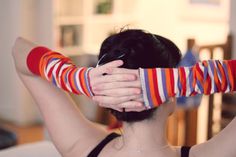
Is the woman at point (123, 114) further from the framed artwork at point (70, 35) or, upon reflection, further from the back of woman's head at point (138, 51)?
the framed artwork at point (70, 35)

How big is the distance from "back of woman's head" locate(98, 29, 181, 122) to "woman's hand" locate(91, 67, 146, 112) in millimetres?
53

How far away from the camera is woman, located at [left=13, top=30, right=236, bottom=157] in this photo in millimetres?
934

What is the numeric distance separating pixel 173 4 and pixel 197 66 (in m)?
4.79

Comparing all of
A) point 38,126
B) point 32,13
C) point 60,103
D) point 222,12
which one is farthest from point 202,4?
point 60,103

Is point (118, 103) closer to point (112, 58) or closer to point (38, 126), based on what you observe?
point (112, 58)

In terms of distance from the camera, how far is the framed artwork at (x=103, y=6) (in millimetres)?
4874

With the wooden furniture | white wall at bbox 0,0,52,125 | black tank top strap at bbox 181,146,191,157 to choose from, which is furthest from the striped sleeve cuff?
white wall at bbox 0,0,52,125

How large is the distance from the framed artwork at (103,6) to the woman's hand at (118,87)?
4.02 m

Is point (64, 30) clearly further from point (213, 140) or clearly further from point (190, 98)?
point (213, 140)

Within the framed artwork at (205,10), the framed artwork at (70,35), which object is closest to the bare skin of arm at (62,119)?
the framed artwork at (70,35)

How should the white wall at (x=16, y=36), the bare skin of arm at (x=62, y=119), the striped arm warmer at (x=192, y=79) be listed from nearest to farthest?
the striped arm warmer at (x=192, y=79)
the bare skin of arm at (x=62, y=119)
the white wall at (x=16, y=36)

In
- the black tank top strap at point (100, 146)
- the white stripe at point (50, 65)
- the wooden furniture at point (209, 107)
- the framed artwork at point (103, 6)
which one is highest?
the white stripe at point (50, 65)

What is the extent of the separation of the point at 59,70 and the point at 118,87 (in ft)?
0.59

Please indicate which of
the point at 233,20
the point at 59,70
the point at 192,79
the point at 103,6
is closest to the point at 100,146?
the point at 59,70
